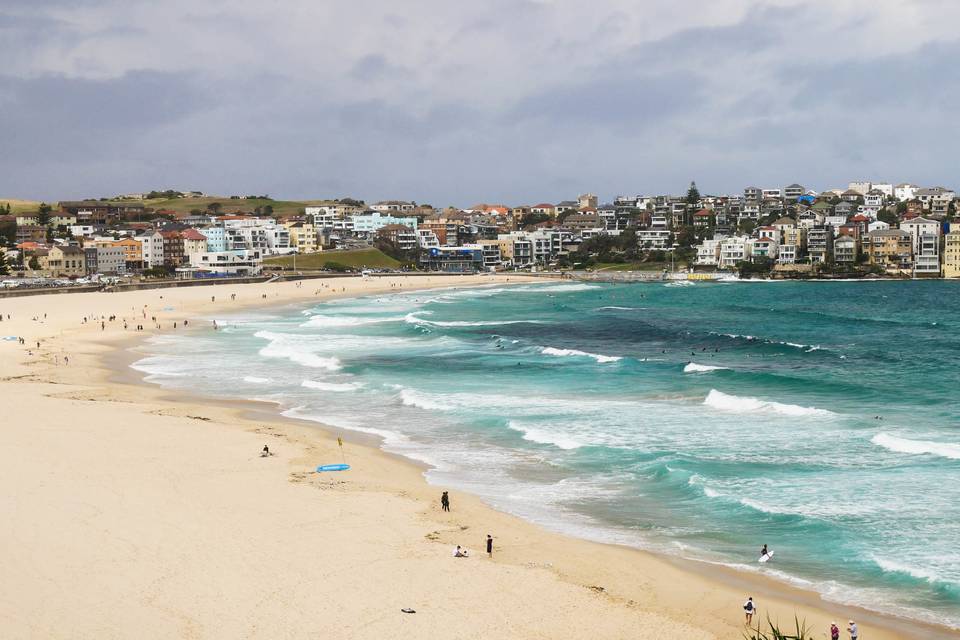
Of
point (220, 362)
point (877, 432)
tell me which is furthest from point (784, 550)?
point (220, 362)

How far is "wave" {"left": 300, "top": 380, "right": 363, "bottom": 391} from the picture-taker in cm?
4144

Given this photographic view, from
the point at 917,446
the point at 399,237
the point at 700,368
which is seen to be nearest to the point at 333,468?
the point at 917,446

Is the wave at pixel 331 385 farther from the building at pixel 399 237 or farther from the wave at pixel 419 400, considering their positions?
the building at pixel 399 237

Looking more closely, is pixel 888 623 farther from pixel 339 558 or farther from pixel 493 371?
pixel 493 371

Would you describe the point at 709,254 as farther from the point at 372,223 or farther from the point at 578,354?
the point at 578,354

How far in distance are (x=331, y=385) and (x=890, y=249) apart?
120 meters

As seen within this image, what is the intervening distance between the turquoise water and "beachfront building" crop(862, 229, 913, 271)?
72.4m

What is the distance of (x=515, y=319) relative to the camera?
244 feet

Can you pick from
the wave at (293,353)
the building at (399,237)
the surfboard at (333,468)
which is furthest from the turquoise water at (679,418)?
the building at (399,237)

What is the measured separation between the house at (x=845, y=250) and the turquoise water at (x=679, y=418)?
73.9m

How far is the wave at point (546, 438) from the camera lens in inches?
1171

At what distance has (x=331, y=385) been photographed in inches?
1665

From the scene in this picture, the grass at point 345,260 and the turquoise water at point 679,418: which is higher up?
the grass at point 345,260

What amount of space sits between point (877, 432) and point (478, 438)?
1310 cm
